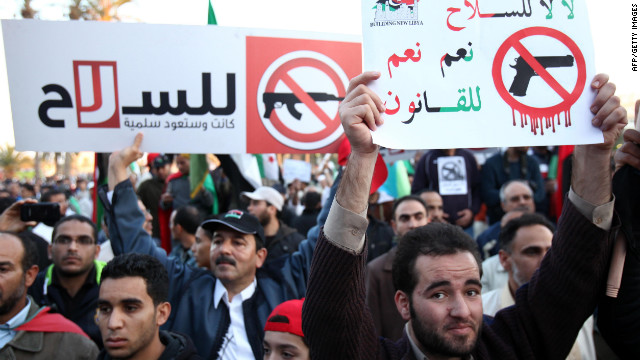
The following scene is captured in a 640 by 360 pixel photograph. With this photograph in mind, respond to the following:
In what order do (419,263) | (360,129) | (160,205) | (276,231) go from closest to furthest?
(360,129)
(419,263)
(276,231)
(160,205)

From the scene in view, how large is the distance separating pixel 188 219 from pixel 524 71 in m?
4.15

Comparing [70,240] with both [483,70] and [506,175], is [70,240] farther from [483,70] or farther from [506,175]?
[506,175]

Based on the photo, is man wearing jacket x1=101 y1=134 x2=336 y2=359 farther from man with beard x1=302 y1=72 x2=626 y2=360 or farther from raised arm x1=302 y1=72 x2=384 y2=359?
raised arm x1=302 y1=72 x2=384 y2=359

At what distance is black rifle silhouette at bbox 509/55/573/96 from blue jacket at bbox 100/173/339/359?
4.44 feet

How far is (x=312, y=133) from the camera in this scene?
335 centimetres

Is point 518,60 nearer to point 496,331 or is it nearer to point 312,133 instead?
point 496,331

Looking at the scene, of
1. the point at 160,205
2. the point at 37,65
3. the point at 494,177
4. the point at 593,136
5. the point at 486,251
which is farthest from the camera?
the point at 160,205

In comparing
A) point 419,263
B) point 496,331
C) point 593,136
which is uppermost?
point 593,136

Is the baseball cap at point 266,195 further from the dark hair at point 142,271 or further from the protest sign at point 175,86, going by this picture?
the dark hair at point 142,271

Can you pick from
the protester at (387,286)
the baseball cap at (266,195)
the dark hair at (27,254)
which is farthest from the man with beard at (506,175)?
the dark hair at (27,254)

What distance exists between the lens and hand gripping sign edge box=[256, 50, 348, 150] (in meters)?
3.35

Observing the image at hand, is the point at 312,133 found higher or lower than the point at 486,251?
Result: higher

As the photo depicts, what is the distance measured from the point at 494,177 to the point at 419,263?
4.61 metres

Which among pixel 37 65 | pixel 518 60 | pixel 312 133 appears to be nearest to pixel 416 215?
pixel 312 133
